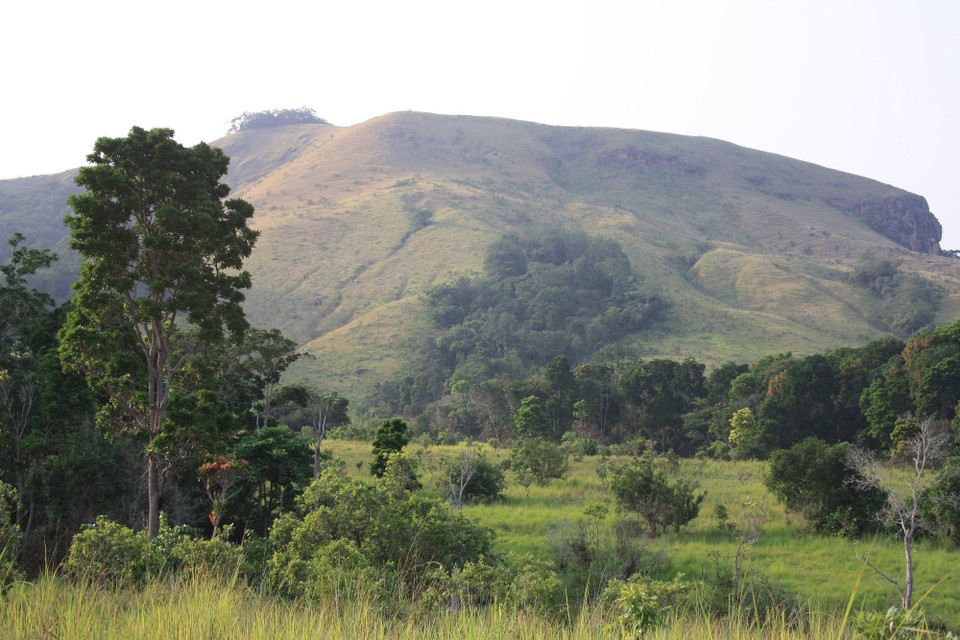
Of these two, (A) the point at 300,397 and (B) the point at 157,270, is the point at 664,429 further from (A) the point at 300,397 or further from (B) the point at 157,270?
(B) the point at 157,270

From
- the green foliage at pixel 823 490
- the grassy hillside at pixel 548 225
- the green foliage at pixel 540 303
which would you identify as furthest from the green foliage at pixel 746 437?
the grassy hillside at pixel 548 225

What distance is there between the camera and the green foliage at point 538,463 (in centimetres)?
3159

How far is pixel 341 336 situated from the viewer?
86062mm

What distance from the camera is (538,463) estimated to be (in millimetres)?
31734

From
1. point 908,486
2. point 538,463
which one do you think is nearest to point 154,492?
point 538,463

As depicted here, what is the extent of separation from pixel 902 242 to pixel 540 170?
9465 centimetres

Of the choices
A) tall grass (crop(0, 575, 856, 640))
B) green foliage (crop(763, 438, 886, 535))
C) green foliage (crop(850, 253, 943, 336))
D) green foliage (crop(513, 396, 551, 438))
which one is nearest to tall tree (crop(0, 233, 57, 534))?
tall grass (crop(0, 575, 856, 640))

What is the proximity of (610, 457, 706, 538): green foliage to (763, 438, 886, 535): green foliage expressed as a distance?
3171 mm

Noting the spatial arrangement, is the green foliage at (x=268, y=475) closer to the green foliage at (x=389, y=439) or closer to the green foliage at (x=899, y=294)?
the green foliage at (x=389, y=439)

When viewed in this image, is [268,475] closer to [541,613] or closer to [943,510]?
[541,613]

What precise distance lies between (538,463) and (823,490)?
39.1ft

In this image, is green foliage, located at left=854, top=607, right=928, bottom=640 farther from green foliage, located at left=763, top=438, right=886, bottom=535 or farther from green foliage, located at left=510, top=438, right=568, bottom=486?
green foliage, located at left=510, top=438, right=568, bottom=486

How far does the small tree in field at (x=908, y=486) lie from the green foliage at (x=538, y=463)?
480 inches

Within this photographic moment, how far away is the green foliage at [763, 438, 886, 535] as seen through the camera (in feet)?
76.6
